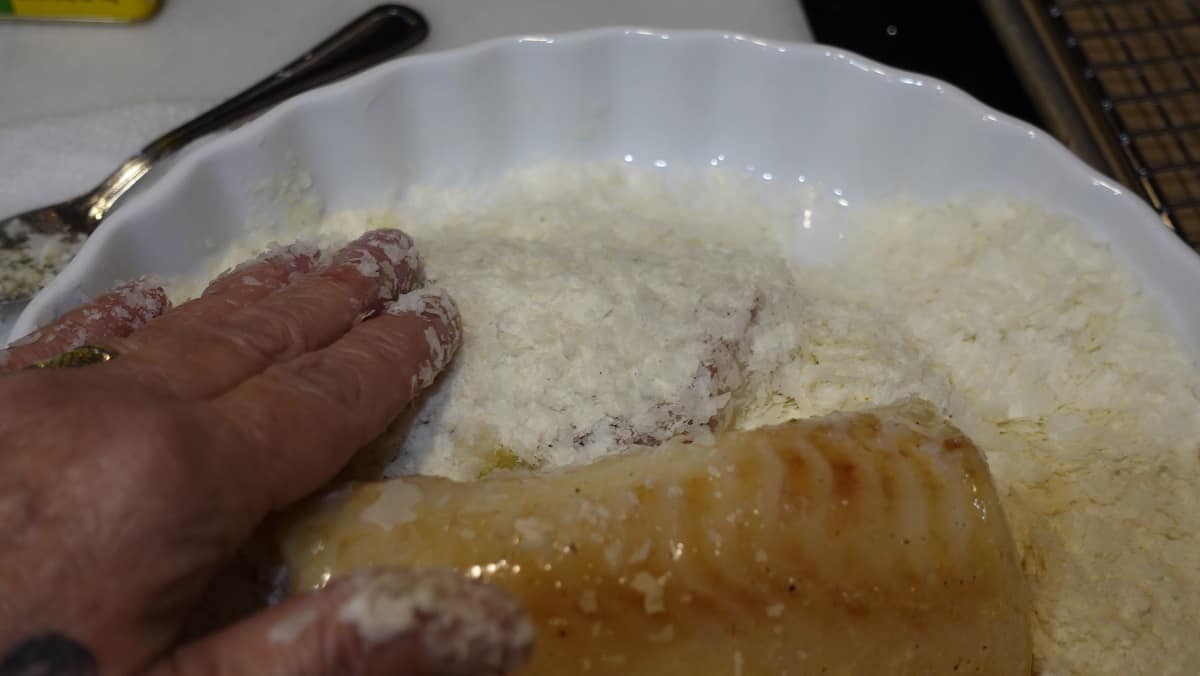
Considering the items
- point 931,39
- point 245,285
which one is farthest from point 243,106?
point 931,39

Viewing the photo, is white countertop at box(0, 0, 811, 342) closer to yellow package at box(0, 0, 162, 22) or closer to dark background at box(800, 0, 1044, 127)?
yellow package at box(0, 0, 162, 22)

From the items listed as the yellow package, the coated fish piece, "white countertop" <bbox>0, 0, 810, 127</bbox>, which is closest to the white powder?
the coated fish piece

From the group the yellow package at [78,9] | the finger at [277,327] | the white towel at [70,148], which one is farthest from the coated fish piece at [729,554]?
the yellow package at [78,9]

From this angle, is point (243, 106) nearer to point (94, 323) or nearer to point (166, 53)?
point (166, 53)

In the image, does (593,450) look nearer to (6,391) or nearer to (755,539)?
(755,539)

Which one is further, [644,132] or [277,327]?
[644,132]

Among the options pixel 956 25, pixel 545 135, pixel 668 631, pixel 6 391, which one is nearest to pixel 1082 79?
pixel 956 25
